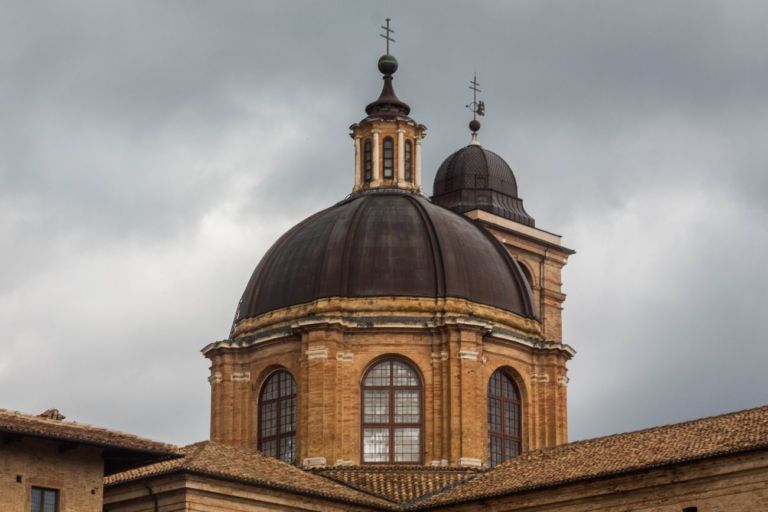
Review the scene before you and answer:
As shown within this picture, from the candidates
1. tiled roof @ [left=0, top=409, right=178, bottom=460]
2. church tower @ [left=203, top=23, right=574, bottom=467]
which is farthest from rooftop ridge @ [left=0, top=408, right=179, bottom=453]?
church tower @ [left=203, top=23, right=574, bottom=467]

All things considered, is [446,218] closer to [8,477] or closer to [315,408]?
[315,408]

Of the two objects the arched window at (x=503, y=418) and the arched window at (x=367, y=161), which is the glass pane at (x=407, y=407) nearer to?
the arched window at (x=503, y=418)

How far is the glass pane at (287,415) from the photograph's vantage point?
61.7 meters

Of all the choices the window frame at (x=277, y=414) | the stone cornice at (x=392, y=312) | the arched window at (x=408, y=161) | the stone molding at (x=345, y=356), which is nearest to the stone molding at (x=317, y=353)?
the stone molding at (x=345, y=356)

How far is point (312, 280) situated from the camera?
62.2m

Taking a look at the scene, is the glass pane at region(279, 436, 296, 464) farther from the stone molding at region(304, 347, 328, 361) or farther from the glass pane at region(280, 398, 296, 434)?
the stone molding at region(304, 347, 328, 361)

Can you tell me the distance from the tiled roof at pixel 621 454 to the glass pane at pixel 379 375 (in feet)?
18.0

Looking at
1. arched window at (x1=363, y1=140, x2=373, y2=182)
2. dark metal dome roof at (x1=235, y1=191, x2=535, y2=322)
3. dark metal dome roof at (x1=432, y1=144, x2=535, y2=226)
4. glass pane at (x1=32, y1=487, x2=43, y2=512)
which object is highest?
dark metal dome roof at (x1=432, y1=144, x2=535, y2=226)

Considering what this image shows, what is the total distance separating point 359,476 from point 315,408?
2918mm

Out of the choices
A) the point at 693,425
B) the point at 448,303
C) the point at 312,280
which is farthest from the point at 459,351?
the point at 693,425

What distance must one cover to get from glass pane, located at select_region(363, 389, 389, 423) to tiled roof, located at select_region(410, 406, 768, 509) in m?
4.74

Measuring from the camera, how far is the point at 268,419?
62.6 meters

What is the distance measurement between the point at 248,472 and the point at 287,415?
369 inches

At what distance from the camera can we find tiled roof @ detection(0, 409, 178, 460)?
1762 inches
